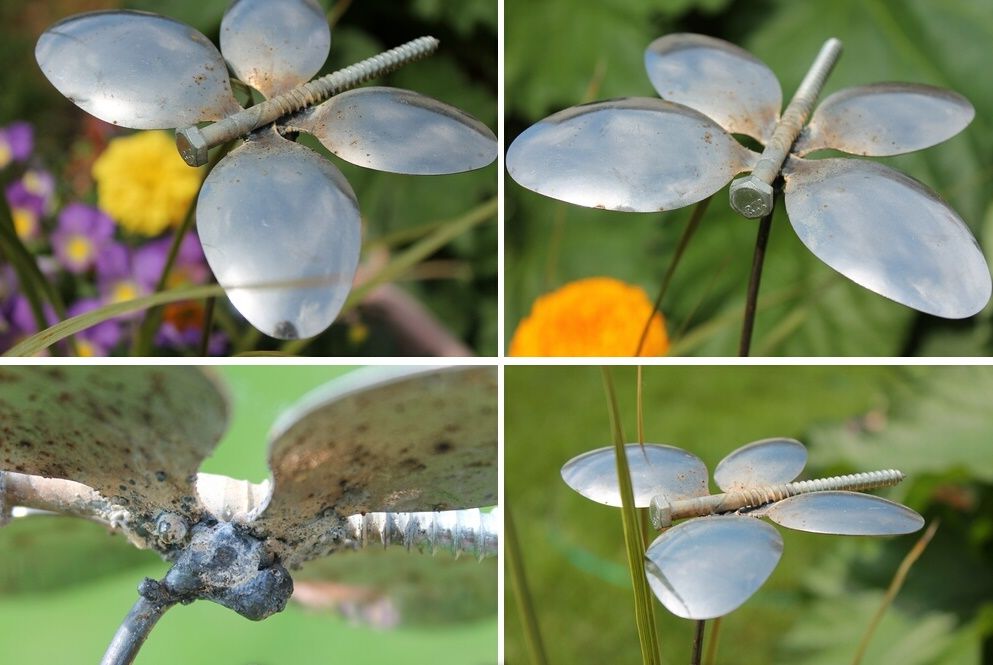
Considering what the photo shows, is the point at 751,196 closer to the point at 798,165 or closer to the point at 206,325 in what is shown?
the point at 798,165

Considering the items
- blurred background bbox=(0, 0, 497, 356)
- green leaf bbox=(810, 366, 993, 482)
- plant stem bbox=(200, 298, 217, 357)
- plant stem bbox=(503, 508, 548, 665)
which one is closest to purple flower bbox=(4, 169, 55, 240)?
blurred background bbox=(0, 0, 497, 356)

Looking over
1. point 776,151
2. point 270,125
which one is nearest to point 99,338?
point 270,125

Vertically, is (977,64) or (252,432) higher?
(977,64)

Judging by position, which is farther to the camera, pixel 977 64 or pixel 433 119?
pixel 977 64

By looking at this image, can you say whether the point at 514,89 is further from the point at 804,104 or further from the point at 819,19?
the point at 804,104

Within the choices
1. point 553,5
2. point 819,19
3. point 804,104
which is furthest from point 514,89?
point 804,104
